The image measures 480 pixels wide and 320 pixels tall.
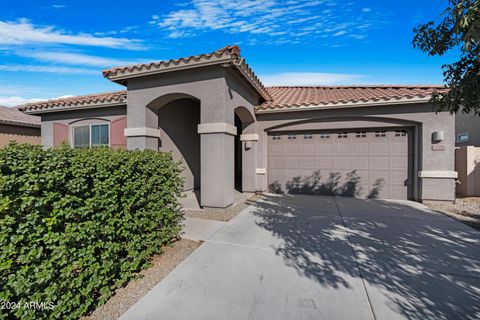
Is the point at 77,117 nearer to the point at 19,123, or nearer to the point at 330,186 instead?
the point at 19,123

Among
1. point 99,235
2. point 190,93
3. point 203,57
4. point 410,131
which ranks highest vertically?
point 203,57

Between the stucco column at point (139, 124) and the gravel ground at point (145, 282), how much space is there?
3.86m

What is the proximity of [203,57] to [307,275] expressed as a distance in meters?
5.32

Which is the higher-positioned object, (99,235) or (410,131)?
(410,131)

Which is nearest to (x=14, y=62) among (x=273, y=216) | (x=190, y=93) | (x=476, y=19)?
(x=190, y=93)

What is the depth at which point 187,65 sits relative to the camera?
228 inches

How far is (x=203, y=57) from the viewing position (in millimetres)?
5539

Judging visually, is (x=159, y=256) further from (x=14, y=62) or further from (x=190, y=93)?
(x=14, y=62)

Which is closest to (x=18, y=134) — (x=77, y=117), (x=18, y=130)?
(x=18, y=130)

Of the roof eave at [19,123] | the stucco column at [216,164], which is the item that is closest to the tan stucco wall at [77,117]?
the roof eave at [19,123]

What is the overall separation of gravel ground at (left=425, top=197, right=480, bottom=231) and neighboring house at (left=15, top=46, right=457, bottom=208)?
1.21 ft

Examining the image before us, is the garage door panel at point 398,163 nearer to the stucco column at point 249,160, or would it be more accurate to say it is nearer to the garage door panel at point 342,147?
the garage door panel at point 342,147

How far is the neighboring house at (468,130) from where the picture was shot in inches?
551

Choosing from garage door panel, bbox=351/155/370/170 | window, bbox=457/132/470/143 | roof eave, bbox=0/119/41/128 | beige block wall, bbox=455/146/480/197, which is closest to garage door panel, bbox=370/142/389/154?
garage door panel, bbox=351/155/370/170
